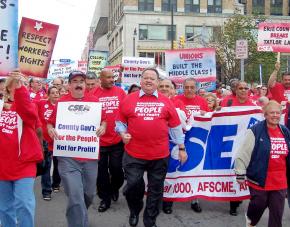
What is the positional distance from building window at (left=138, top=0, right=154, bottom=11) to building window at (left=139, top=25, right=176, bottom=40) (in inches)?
105

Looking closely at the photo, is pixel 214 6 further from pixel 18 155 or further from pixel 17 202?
pixel 17 202

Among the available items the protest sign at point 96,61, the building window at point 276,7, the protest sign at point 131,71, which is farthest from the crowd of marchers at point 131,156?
the building window at point 276,7

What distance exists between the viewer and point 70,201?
17.3ft

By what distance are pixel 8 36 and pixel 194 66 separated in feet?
24.3

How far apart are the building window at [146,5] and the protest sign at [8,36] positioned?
58.3 meters

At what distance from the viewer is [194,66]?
37.3ft

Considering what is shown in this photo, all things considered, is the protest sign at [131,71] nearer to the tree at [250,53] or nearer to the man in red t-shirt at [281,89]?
the man in red t-shirt at [281,89]

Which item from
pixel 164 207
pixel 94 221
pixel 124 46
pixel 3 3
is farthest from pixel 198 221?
pixel 124 46

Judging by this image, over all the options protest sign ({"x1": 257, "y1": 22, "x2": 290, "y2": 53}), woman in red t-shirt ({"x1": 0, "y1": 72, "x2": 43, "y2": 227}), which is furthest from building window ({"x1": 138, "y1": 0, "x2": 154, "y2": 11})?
woman in red t-shirt ({"x1": 0, "y1": 72, "x2": 43, "y2": 227})

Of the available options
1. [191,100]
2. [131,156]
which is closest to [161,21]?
[191,100]

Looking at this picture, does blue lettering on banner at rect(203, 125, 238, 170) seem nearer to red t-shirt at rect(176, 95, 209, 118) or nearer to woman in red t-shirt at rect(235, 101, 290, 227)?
red t-shirt at rect(176, 95, 209, 118)

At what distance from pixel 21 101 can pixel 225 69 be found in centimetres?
3682

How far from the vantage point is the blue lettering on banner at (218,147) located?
6.95 meters

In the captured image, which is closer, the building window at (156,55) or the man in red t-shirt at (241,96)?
the man in red t-shirt at (241,96)
